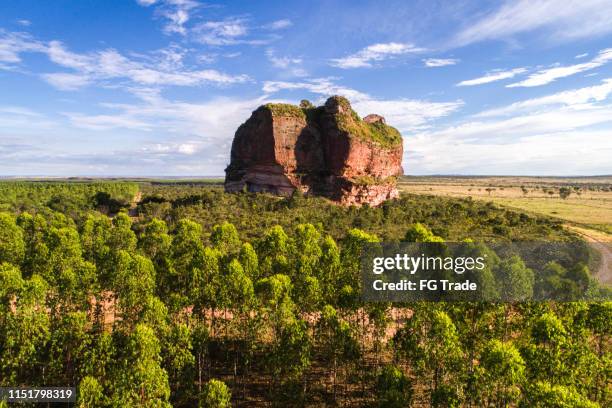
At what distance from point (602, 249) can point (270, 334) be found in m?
69.0

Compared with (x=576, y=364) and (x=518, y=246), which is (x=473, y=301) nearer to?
(x=576, y=364)

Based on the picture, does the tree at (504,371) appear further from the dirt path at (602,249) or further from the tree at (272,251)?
the dirt path at (602,249)

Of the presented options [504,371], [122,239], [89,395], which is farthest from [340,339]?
[122,239]

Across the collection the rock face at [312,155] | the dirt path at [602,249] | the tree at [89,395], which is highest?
the rock face at [312,155]

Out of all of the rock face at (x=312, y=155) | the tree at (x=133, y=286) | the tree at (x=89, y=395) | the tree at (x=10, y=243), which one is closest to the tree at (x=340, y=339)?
the tree at (x=133, y=286)

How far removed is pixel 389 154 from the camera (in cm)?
11762

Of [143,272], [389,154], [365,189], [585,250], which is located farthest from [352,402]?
[389,154]

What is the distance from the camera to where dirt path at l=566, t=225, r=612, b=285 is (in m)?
55.3

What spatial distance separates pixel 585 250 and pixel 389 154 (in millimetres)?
64419

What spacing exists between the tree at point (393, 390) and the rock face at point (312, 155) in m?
81.5

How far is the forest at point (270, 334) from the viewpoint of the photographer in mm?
20734

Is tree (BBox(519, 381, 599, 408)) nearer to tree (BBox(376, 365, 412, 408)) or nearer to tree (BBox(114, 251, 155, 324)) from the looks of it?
tree (BBox(376, 365, 412, 408))

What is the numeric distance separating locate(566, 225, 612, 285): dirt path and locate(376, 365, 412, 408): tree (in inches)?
1614

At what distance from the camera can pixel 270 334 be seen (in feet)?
113
